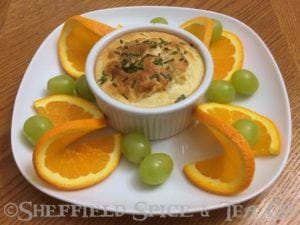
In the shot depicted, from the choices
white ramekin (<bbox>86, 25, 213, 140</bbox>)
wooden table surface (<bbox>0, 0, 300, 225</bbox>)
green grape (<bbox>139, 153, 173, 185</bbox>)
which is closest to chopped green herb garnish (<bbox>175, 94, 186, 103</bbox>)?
white ramekin (<bbox>86, 25, 213, 140</bbox>)

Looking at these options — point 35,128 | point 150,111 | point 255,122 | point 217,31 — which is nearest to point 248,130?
point 255,122

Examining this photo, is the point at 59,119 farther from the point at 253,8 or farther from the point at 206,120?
the point at 253,8

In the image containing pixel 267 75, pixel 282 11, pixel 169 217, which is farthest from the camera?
pixel 282 11

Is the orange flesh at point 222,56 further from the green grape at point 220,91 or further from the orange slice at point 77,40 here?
the orange slice at point 77,40

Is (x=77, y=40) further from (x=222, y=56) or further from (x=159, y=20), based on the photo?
(x=222, y=56)

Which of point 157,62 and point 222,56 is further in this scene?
point 222,56

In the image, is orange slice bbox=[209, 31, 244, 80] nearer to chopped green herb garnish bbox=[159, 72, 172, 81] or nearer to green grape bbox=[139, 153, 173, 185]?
chopped green herb garnish bbox=[159, 72, 172, 81]

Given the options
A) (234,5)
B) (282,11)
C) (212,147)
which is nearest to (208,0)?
(234,5)
